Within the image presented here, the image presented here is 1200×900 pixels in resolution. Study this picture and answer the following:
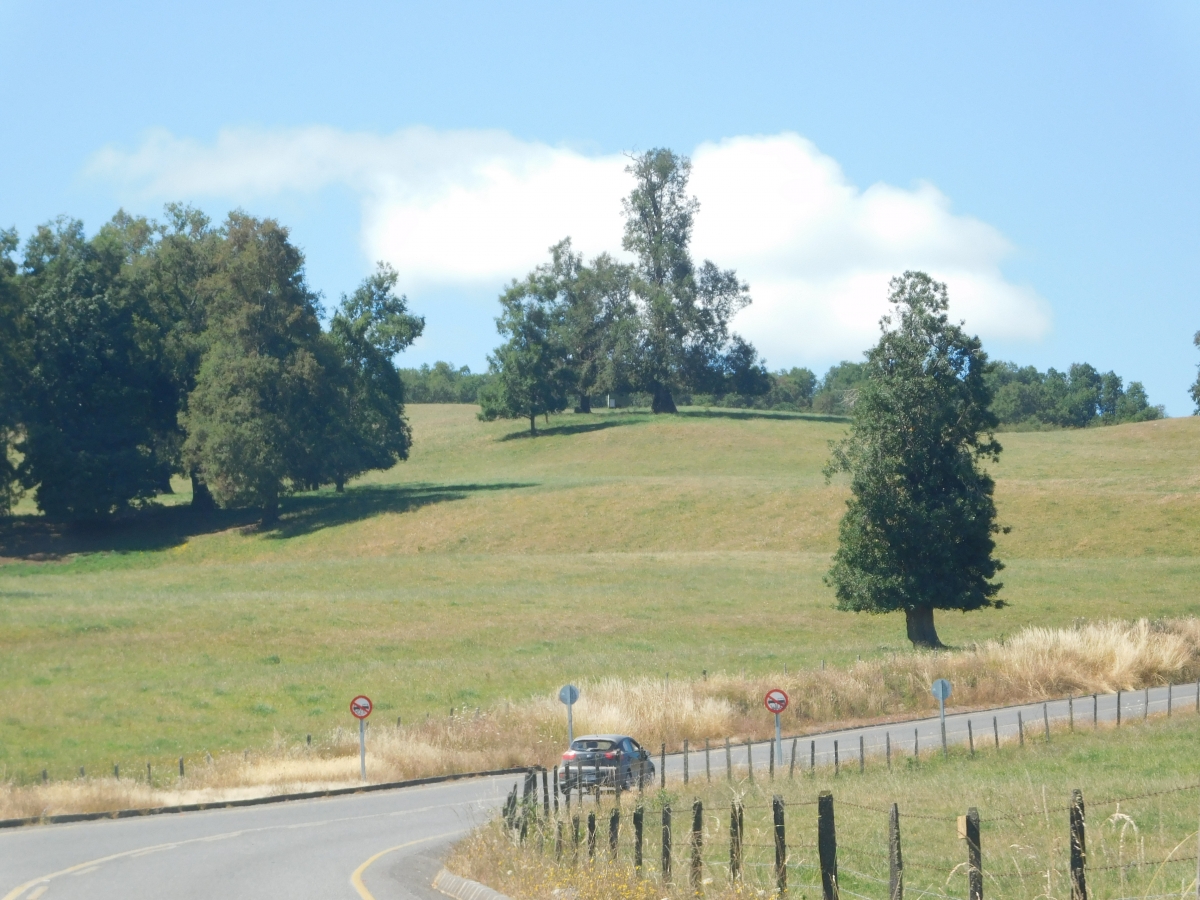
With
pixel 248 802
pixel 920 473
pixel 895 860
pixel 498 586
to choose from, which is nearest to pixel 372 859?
pixel 248 802

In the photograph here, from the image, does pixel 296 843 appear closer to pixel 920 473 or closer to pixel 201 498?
pixel 920 473

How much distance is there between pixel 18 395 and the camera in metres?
85.2

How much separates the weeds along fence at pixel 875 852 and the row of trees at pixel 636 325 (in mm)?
102524

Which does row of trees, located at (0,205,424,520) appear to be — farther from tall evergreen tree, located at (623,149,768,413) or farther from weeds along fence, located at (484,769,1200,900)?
weeds along fence, located at (484,769,1200,900)

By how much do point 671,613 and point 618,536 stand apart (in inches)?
900

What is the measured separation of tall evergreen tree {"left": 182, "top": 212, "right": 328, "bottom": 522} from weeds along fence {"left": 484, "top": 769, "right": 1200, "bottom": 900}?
65980 mm

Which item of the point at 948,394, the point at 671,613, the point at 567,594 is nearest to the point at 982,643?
the point at 948,394

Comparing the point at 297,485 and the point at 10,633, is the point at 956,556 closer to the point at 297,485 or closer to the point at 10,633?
the point at 10,633

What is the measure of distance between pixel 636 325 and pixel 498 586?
60713mm

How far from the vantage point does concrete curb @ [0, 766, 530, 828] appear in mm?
24844

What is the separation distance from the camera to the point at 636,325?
11975cm

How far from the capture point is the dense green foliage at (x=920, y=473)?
45844mm

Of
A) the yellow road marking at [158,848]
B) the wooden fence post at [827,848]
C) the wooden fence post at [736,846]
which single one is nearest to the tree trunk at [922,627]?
the yellow road marking at [158,848]

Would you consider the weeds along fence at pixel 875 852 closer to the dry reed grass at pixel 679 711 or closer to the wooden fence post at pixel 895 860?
the wooden fence post at pixel 895 860
